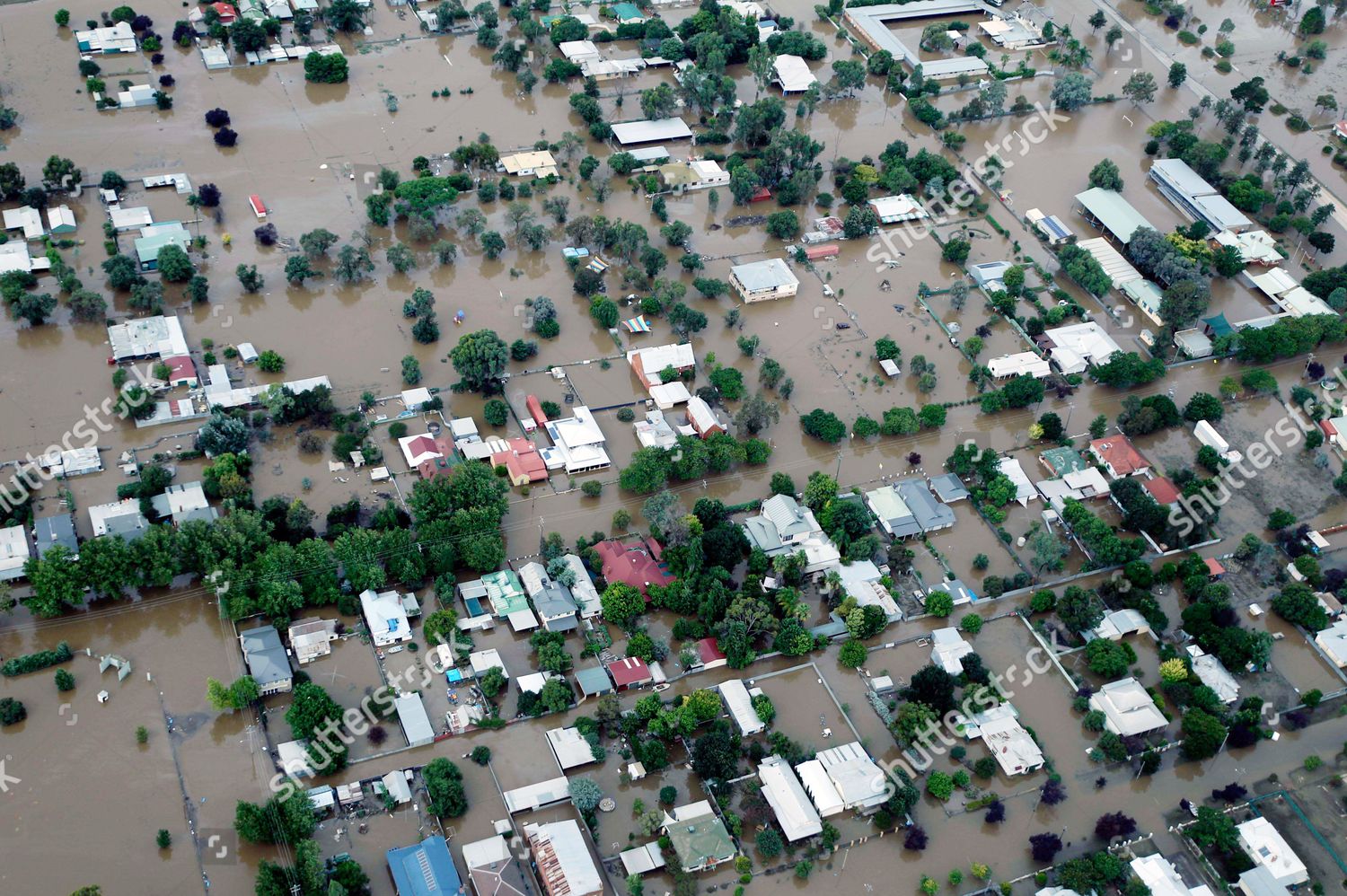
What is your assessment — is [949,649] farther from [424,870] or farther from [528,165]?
[528,165]

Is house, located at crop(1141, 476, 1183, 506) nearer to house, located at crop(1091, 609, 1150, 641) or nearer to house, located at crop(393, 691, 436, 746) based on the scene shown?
house, located at crop(1091, 609, 1150, 641)

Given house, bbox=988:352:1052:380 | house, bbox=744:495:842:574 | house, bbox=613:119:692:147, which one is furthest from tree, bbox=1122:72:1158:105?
house, bbox=744:495:842:574

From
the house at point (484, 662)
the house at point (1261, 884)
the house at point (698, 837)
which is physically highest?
the house at point (484, 662)

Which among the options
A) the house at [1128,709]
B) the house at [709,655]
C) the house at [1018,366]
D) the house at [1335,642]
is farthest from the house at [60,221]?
the house at [1335,642]

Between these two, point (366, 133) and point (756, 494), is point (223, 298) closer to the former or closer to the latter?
point (366, 133)

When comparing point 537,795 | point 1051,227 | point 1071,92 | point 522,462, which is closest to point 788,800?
point 537,795

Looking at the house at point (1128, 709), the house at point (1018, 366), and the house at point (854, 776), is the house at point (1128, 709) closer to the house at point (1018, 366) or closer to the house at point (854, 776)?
the house at point (854, 776)
